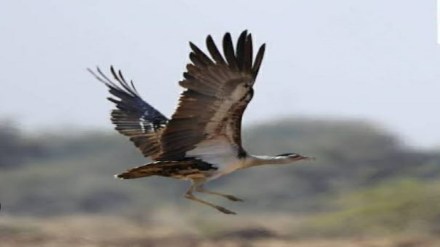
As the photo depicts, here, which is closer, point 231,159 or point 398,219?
point 231,159

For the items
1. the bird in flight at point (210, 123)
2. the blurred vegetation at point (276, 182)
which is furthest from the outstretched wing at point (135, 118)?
the blurred vegetation at point (276, 182)

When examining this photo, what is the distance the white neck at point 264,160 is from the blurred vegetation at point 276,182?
9.53m

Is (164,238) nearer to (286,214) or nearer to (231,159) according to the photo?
(286,214)

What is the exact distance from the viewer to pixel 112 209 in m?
19.8

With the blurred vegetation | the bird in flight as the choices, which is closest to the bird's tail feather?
the bird in flight

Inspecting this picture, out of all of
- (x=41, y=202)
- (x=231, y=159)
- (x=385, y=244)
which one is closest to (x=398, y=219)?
(x=385, y=244)

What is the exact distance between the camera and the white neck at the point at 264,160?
8.74 m

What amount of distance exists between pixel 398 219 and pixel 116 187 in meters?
3.82

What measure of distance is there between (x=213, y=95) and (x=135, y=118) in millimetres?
1761

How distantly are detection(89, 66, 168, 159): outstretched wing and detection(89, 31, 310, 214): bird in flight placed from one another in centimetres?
67

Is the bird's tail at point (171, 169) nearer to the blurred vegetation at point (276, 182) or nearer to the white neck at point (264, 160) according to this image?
the white neck at point (264, 160)

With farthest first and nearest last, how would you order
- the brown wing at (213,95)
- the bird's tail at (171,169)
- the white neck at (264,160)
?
1. the bird's tail at (171,169)
2. the white neck at (264,160)
3. the brown wing at (213,95)

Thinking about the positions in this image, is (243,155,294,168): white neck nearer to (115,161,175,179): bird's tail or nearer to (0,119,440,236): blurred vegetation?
(115,161,175,179): bird's tail

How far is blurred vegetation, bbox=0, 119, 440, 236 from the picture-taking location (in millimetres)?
19703
